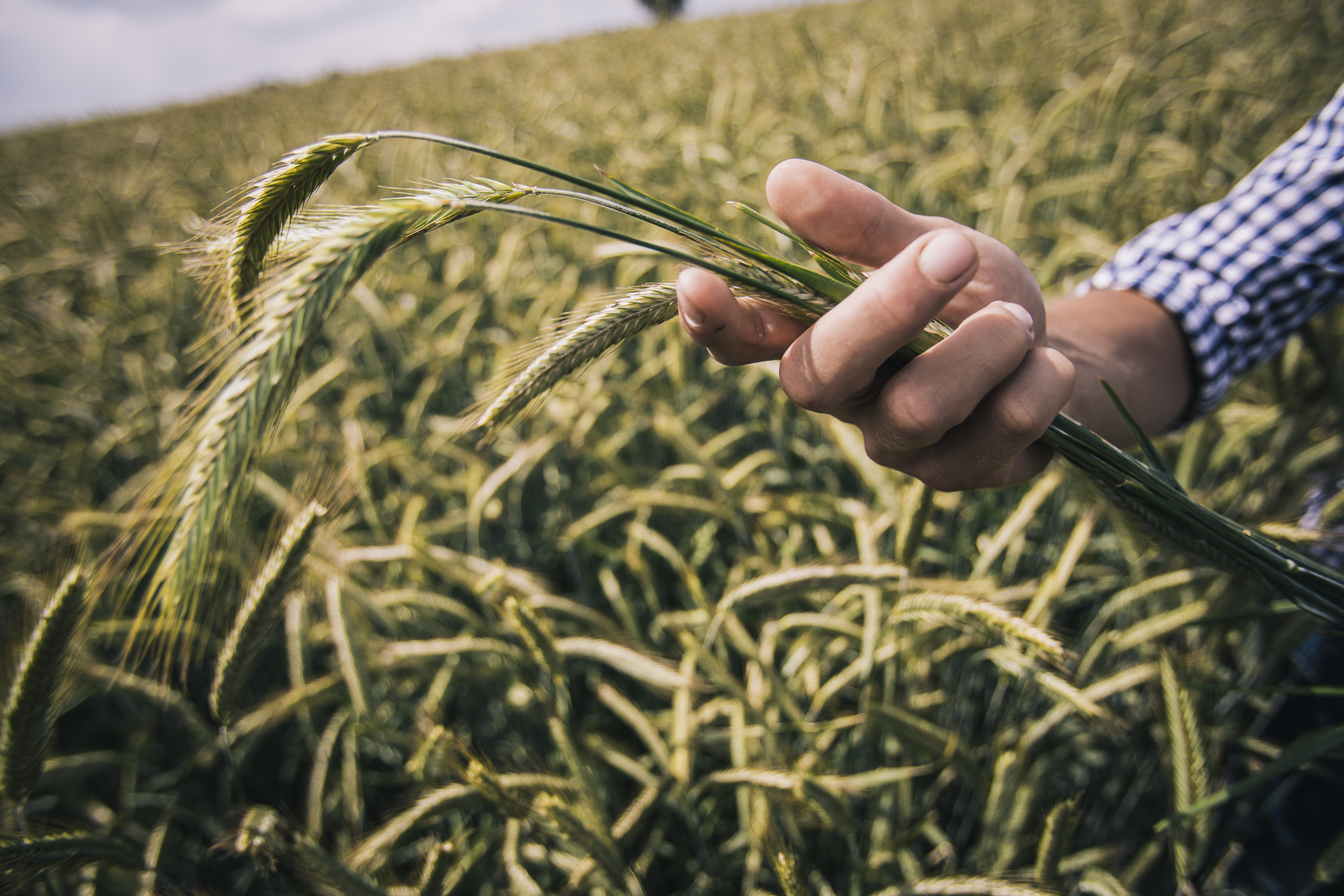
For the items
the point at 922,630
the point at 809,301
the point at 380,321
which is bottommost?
the point at 922,630

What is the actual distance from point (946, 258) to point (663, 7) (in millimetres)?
35090

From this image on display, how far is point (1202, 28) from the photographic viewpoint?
3.66 metres

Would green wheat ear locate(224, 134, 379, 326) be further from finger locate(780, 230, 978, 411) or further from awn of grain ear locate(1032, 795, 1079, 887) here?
awn of grain ear locate(1032, 795, 1079, 887)

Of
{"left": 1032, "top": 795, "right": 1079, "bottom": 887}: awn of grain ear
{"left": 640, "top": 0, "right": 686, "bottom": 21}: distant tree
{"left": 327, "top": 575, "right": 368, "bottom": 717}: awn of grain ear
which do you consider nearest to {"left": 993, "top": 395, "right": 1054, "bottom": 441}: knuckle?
{"left": 1032, "top": 795, "right": 1079, "bottom": 887}: awn of grain ear

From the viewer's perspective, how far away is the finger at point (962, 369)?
0.61m

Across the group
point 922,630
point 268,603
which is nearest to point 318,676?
point 268,603

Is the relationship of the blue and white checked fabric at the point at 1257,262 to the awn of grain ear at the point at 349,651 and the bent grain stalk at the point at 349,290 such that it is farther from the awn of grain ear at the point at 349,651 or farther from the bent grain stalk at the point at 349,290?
the awn of grain ear at the point at 349,651

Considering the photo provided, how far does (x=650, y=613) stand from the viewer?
1884mm

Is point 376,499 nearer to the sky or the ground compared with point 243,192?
nearer to the ground

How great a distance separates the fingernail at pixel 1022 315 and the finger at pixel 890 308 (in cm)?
11

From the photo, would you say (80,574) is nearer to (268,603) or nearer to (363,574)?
(268,603)

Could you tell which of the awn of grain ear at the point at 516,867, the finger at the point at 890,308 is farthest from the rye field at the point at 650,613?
the finger at the point at 890,308

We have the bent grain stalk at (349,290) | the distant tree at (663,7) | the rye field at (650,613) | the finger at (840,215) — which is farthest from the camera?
the distant tree at (663,7)

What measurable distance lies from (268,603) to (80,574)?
272mm
